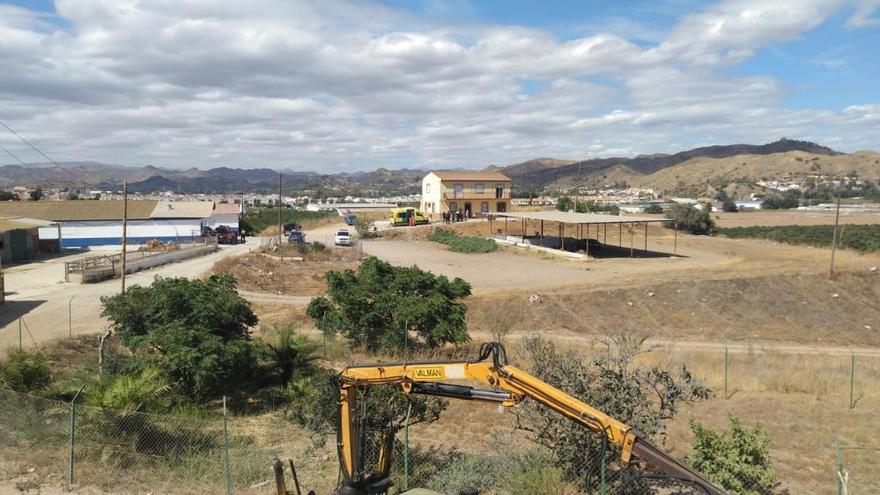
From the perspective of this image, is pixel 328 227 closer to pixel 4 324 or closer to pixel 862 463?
pixel 4 324

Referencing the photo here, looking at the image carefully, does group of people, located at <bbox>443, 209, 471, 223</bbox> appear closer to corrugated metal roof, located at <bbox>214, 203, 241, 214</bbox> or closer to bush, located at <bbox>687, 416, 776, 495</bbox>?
corrugated metal roof, located at <bbox>214, 203, 241, 214</bbox>

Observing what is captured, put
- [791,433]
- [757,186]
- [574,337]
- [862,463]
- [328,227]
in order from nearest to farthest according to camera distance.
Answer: [862,463] < [791,433] < [574,337] < [328,227] < [757,186]

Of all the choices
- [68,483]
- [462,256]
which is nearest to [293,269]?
[462,256]

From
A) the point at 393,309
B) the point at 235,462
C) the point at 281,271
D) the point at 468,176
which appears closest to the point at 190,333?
the point at 235,462

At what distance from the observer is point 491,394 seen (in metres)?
7.93

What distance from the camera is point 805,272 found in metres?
40.0

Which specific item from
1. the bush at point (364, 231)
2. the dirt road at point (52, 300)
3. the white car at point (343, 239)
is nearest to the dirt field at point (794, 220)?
the bush at point (364, 231)

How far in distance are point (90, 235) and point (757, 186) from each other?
19467cm

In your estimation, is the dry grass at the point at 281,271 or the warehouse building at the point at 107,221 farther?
the warehouse building at the point at 107,221

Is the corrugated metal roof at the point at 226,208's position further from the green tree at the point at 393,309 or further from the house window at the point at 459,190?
the green tree at the point at 393,309

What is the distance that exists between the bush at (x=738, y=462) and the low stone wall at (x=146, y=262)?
31.8 m

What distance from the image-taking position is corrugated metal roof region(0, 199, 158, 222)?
54469 millimetres

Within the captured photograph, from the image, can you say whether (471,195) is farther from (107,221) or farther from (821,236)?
(821,236)

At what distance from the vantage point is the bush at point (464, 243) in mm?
52344
